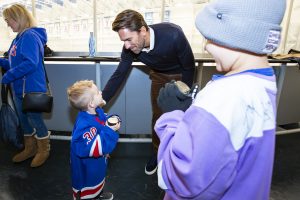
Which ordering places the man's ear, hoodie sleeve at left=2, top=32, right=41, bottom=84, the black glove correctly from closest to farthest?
the black glove → the man's ear → hoodie sleeve at left=2, top=32, right=41, bottom=84

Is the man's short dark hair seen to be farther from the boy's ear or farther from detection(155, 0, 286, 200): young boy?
detection(155, 0, 286, 200): young boy

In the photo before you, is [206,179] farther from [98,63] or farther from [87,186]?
[98,63]

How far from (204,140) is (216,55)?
236 mm

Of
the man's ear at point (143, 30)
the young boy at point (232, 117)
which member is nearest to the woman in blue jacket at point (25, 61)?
the man's ear at point (143, 30)

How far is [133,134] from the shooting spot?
3.08 m

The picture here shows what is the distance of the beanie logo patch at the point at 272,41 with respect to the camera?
577 mm

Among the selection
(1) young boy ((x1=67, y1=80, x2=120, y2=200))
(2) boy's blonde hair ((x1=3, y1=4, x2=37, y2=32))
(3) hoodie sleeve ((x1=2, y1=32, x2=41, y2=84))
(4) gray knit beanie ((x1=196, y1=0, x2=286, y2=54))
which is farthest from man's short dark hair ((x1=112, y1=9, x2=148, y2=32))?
(4) gray knit beanie ((x1=196, y1=0, x2=286, y2=54))

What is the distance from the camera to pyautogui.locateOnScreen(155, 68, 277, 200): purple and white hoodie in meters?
0.52

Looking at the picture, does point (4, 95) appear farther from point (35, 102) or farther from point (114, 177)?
point (114, 177)

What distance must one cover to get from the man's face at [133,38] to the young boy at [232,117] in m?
1.03

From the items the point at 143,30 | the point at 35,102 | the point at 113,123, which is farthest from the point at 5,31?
the point at 113,123

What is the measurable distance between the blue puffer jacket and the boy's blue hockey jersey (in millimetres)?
843

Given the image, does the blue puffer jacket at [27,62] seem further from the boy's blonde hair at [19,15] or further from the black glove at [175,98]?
the black glove at [175,98]

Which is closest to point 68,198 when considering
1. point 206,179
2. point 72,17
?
point 206,179
